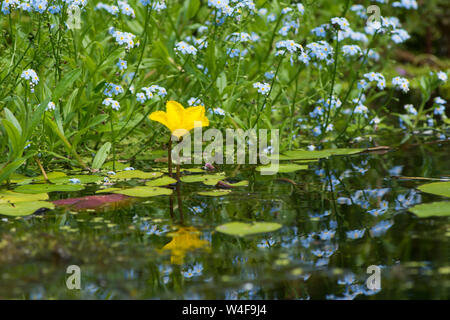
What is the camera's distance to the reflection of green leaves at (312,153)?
2.48 metres

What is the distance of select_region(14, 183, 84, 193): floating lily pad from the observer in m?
1.89

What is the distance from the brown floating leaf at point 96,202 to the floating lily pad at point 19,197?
0.07 m

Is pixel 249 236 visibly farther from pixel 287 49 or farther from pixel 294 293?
pixel 287 49

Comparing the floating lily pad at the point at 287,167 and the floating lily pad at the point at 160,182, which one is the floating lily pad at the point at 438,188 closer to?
the floating lily pad at the point at 287,167

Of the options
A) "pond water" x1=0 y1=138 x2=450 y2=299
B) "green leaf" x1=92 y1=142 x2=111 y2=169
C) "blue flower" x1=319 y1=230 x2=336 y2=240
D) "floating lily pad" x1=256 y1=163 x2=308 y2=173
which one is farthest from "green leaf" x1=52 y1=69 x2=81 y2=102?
"blue flower" x1=319 y1=230 x2=336 y2=240

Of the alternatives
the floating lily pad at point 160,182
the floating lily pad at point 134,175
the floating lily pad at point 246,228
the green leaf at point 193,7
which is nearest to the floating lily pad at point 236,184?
the floating lily pad at point 160,182

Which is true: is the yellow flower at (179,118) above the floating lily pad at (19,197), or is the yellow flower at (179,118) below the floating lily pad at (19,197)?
above

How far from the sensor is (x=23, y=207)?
65.7 inches

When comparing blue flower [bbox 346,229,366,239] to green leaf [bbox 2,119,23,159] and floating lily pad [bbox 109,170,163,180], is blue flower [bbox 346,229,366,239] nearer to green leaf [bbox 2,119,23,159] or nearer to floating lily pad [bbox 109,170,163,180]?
floating lily pad [bbox 109,170,163,180]

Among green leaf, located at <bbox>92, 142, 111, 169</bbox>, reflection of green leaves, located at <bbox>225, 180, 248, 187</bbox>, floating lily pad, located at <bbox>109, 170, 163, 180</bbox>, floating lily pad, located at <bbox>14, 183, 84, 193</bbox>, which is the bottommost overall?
floating lily pad, located at <bbox>14, 183, 84, 193</bbox>

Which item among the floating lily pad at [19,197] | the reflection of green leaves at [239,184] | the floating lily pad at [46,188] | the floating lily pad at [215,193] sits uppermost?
the reflection of green leaves at [239,184]

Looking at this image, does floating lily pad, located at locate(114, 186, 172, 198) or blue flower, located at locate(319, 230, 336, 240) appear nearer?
blue flower, located at locate(319, 230, 336, 240)

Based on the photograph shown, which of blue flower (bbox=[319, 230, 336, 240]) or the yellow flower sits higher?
the yellow flower

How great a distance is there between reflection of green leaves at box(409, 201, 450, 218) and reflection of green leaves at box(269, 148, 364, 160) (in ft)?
2.91
